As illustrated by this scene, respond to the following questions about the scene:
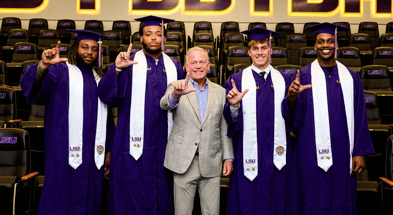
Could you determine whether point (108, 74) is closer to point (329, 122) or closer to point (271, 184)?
point (271, 184)

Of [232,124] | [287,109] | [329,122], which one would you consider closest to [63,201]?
[232,124]

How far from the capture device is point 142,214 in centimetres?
250

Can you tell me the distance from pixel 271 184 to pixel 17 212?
1.89m

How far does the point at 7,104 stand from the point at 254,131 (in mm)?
3021

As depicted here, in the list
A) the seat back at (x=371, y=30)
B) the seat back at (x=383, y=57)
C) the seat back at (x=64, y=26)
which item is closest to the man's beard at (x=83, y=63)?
the seat back at (x=383, y=57)

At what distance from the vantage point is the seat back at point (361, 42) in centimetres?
734

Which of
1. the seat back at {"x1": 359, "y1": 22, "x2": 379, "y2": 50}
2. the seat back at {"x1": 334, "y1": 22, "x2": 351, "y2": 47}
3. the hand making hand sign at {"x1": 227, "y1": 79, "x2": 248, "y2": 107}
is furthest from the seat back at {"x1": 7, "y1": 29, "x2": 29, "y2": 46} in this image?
the seat back at {"x1": 359, "y1": 22, "x2": 379, "y2": 50}

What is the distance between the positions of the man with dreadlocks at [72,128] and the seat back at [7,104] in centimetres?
171

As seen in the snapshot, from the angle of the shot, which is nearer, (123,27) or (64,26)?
(64,26)

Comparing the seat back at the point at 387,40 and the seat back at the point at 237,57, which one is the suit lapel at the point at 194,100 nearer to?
the seat back at the point at 237,57

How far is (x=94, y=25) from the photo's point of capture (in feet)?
27.6

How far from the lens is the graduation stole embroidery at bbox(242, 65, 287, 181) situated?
8.28ft

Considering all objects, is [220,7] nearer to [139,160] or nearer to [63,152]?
[139,160]

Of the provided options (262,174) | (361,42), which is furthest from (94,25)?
(262,174)
